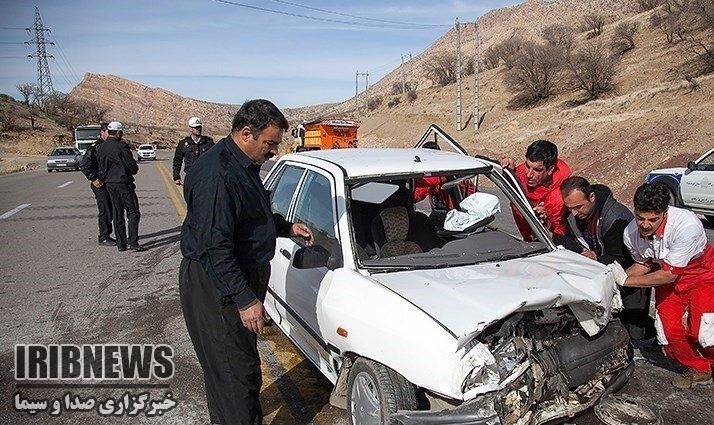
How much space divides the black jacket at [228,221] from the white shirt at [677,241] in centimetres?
258

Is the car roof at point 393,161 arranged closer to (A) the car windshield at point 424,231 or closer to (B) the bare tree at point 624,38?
(A) the car windshield at point 424,231

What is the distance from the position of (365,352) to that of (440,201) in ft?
8.27

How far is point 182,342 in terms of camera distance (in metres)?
4.79

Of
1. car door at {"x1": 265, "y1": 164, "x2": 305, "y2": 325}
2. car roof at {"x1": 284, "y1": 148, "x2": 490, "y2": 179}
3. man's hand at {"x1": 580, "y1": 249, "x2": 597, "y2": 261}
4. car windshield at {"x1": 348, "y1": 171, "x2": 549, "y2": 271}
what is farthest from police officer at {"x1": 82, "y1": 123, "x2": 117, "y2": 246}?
man's hand at {"x1": 580, "y1": 249, "x2": 597, "y2": 261}

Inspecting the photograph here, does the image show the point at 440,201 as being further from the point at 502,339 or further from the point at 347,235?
the point at 502,339

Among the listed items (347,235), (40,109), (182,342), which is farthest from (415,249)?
(40,109)

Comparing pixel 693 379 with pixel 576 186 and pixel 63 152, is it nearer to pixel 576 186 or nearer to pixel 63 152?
pixel 576 186

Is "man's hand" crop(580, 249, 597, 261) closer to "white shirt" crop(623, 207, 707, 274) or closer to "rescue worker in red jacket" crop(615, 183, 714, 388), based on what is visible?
"rescue worker in red jacket" crop(615, 183, 714, 388)

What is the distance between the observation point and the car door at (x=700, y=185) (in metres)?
9.80

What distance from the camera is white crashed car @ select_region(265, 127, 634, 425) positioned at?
2.55m
